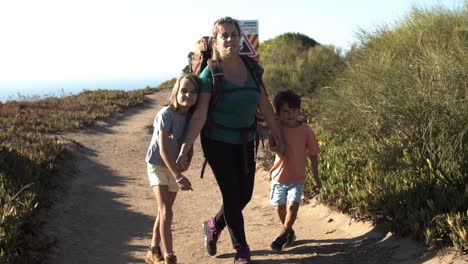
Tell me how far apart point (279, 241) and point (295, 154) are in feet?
2.76

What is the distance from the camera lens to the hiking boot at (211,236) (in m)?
5.07

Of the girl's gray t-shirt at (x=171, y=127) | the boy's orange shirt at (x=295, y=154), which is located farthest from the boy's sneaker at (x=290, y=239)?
the girl's gray t-shirt at (x=171, y=127)

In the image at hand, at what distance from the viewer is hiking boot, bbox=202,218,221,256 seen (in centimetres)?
507

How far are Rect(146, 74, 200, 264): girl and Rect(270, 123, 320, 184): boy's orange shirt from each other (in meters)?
1.07

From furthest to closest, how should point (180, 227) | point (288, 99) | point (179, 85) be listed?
point (180, 227) < point (288, 99) < point (179, 85)

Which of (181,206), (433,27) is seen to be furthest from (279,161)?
(433,27)

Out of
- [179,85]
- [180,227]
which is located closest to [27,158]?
[180,227]

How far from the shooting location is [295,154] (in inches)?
200

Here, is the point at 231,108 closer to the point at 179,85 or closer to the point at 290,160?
the point at 179,85

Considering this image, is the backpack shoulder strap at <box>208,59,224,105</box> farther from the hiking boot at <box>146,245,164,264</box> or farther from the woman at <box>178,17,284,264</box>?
the hiking boot at <box>146,245,164,264</box>

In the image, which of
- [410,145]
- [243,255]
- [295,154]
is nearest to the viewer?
[243,255]

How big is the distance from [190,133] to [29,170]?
3.66m

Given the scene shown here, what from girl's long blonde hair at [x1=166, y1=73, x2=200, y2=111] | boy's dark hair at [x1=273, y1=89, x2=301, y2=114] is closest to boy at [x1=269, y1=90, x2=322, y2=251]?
boy's dark hair at [x1=273, y1=89, x2=301, y2=114]

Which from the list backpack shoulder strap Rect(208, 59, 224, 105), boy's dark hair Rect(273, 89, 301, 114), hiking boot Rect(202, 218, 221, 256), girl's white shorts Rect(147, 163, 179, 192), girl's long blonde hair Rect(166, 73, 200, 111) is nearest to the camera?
backpack shoulder strap Rect(208, 59, 224, 105)
